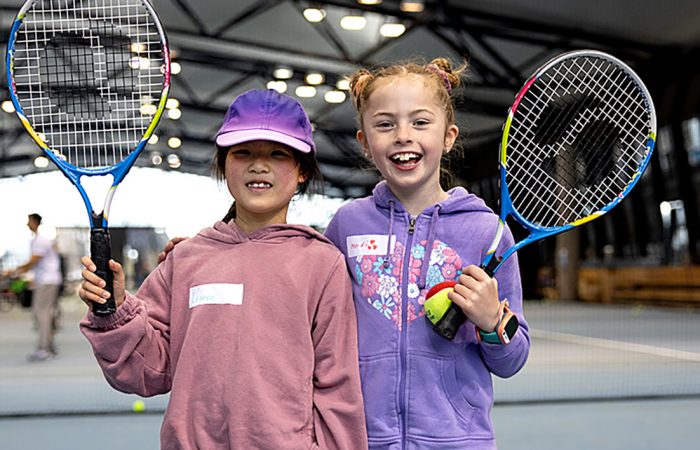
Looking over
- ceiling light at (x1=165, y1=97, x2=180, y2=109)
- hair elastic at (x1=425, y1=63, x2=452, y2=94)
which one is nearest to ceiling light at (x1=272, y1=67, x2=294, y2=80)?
ceiling light at (x1=165, y1=97, x2=180, y2=109)

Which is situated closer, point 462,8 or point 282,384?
point 282,384

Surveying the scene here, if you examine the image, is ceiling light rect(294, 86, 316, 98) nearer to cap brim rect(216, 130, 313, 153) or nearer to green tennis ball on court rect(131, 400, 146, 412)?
green tennis ball on court rect(131, 400, 146, 412)

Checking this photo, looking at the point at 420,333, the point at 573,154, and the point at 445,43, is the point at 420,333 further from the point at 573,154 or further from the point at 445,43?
the point at 445,43

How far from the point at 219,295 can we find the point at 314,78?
11.1 meters

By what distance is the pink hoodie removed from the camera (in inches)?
58.3

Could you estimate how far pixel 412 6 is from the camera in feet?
35.9

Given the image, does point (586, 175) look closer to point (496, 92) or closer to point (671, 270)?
point (496, 92)

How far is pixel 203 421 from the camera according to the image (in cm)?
149

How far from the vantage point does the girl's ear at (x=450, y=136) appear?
177 centimetres

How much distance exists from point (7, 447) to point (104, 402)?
3.51 feet

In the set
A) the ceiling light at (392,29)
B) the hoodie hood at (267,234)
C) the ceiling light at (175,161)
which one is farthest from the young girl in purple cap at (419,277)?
the ceiling light at (175,161)

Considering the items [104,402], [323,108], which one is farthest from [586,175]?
[323,108]

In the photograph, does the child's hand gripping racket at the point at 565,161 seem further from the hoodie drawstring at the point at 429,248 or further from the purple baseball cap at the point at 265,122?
the purple baseball cap at the point at 265,122

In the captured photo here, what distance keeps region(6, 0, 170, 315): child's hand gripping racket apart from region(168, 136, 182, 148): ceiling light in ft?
42.6
